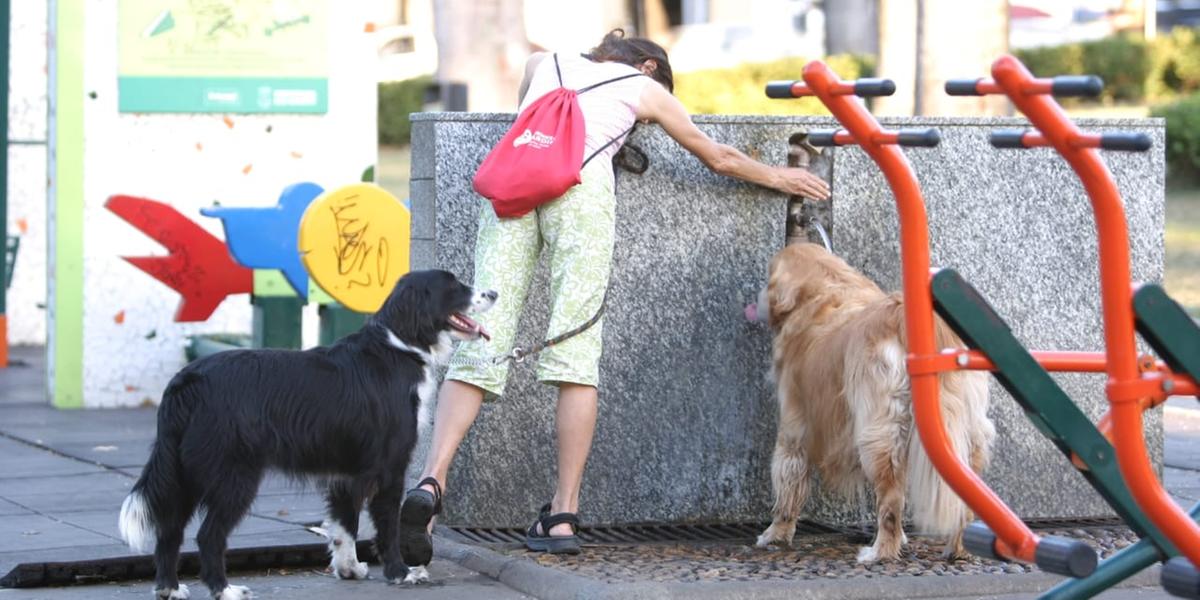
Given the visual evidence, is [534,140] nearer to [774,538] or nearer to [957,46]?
[774,538]

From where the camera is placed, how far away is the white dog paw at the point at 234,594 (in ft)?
16.8

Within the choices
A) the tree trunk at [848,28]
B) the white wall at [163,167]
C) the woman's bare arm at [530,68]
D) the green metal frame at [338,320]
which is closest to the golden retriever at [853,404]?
the woman's bare arm at [530,68]

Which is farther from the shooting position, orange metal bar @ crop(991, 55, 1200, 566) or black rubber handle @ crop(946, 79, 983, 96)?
black rubber handle @ crop(946, 79, 983, 96)

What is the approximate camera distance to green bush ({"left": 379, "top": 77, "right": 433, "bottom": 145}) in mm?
30891

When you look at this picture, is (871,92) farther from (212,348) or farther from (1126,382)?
(212,348)

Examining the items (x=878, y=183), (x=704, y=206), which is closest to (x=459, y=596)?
(x=704, y=206)

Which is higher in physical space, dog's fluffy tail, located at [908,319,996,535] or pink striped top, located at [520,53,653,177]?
pink striped top, located at [520,53,653,177]

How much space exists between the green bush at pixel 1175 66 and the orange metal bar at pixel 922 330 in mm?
24228

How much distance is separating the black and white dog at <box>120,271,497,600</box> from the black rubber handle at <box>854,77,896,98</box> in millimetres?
1817

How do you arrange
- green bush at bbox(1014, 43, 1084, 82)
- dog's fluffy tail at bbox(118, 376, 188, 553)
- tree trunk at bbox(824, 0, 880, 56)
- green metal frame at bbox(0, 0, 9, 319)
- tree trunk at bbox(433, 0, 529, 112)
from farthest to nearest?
tree trunk at bbox(824, 0, 880, 56)
green bush at bbox(1014, 43, 1084, 82)
tree trunk at bbox(433, 0, 529, 112)
green metal frame at bbox(0, 0, 9, 319)
dog's fluffy tail at bbox(118, 376, 188, 553)

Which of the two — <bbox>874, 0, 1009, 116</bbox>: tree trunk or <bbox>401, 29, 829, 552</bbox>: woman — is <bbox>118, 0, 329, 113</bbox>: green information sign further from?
<bbox>874, 0, 1009, 116</bbox>: tree trunk

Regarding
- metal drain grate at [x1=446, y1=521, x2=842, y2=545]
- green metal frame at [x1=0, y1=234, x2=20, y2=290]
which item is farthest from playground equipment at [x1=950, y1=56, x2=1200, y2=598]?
green metal frame at [x1=0, y1=234, x2=20, y2=290]

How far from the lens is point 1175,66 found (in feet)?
88.6

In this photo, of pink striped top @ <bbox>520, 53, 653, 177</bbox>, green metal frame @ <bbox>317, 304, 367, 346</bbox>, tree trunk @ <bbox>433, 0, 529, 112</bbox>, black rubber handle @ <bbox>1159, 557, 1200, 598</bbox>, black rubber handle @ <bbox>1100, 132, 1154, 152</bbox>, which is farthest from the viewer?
tree trunk @ <bbox>433, 0, 529, 112</bbox>
